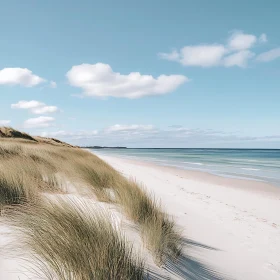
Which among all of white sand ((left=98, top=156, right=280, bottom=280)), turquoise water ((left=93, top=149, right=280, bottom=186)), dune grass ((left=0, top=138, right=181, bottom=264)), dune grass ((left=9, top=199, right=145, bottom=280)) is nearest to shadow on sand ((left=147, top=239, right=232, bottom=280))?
white sand ((left=98, top=156, right=280, bottom=280))

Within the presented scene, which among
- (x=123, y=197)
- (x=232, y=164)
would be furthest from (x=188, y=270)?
(x=232, y=164)

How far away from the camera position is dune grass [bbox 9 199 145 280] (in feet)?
5.97

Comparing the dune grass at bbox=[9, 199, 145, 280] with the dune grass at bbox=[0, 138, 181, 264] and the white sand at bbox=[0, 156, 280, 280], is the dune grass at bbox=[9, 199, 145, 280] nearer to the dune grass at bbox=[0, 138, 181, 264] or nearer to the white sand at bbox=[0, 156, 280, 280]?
the white sand at bbox=[0, 156, 280, 280]

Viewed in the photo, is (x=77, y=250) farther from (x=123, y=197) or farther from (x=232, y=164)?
(x=232, y=164)

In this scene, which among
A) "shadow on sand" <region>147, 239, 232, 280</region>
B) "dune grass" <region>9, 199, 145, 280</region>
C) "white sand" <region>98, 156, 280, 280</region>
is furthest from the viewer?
"white sand" <region>98, 156, 280, 280</region>

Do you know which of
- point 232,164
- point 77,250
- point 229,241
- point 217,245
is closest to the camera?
point 77,250

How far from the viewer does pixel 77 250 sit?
196 cm

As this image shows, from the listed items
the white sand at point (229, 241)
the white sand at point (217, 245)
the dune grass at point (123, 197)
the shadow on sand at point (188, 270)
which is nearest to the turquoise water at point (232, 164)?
the white sand at point (229, 241)

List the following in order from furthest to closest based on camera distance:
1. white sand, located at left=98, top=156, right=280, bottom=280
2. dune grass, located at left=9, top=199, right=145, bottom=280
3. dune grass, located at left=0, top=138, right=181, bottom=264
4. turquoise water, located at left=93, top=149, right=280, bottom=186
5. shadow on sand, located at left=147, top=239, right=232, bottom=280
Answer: turquoise water, located at left=93, top=149, right=280, bottom=186 → white sand, located at left=98, top=156, right=280, bottom=280 → dune grass, located at left=0, top=138, right=181, bottom=264 → shadow on sand, located at left=147, top=239, right=232, bottom=280 → dune grass, located at left=9, top=199, right=145, bottom=280

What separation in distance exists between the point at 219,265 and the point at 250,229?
255 cm

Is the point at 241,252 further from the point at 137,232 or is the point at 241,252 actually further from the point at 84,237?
the point at 84,237

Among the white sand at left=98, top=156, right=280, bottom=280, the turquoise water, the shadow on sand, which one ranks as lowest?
the turquoise water

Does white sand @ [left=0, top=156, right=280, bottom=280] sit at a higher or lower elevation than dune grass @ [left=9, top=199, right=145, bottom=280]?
lower

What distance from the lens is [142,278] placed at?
203 centimetres
